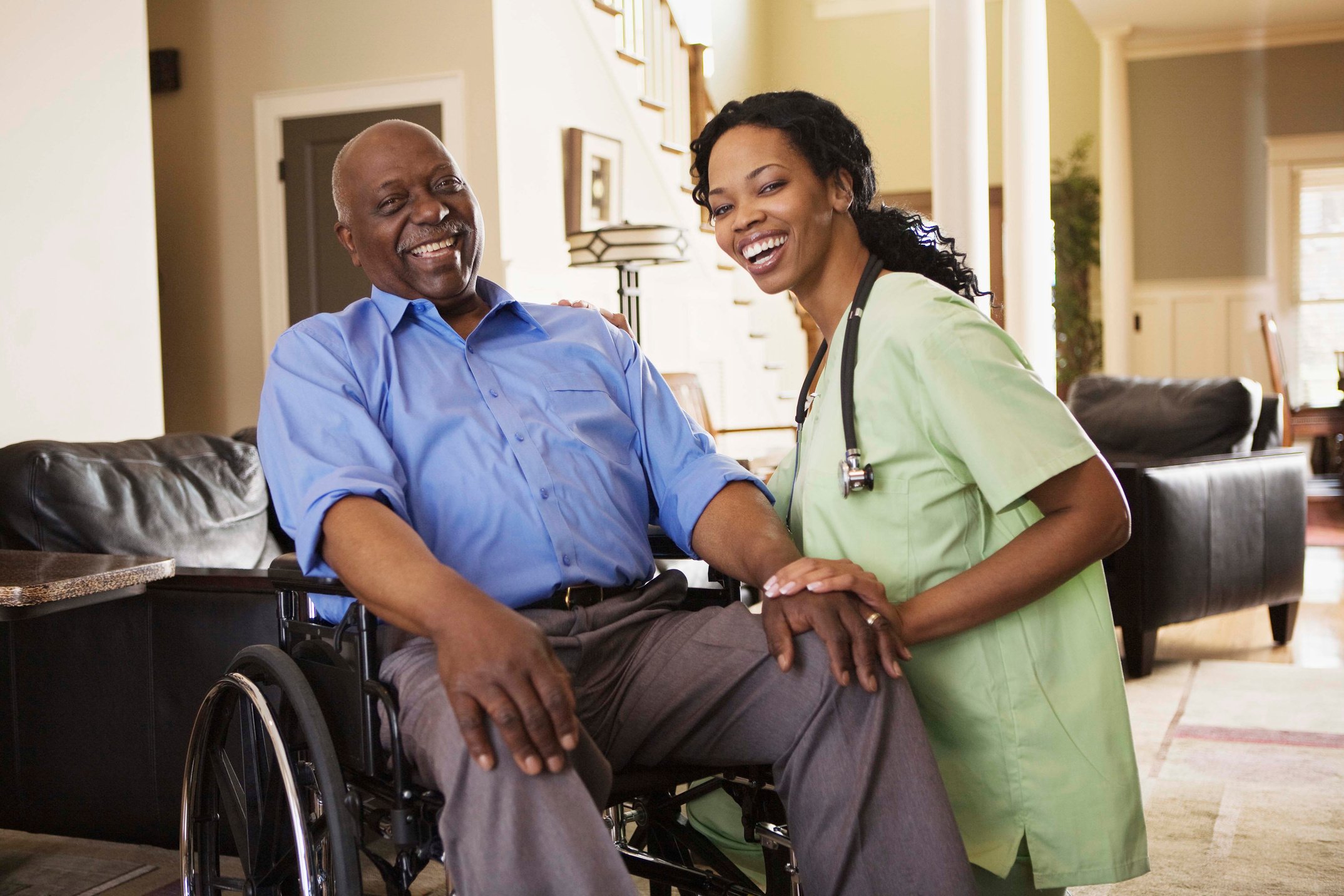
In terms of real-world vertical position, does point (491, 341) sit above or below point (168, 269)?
below

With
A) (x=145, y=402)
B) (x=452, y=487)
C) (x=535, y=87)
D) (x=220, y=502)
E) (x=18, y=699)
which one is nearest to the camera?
(x=452, y=487)

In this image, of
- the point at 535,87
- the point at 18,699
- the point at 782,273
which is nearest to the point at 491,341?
the point at 782,273

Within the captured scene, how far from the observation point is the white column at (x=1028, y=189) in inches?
211

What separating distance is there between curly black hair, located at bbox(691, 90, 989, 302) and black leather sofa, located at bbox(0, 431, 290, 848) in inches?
44.7

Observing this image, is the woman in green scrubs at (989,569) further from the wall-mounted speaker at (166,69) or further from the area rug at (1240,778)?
the wall-mounted speaker at (166,69)

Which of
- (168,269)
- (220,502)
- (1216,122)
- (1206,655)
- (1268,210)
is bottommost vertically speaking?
(1206,655)

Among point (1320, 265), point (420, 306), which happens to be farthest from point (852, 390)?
point (1320, 265)

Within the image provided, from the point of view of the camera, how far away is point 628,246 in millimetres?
4816

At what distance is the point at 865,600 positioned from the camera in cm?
131

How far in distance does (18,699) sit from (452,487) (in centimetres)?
122

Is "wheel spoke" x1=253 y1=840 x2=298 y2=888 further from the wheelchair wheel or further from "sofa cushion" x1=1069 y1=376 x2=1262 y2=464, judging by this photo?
"sofa cushion" x1=1069 y1=376 x2=1262 y2=464

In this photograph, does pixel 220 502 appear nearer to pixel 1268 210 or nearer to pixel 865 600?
pixel 865 600

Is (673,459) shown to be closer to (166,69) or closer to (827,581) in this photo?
(827,581)

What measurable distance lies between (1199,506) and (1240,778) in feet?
3.52
